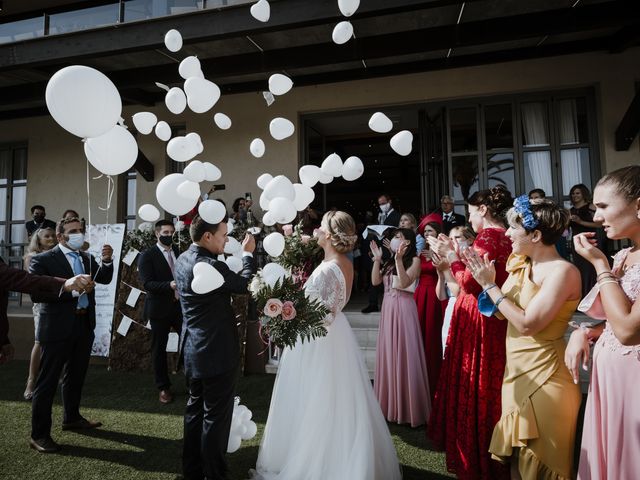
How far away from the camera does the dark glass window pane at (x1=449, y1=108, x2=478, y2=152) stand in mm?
8109

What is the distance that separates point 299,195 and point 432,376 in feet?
7.40

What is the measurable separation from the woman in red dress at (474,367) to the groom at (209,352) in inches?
55.3

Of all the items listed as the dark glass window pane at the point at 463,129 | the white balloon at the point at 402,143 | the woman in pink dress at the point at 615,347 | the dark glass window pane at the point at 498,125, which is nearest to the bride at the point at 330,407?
the white balloon at the point at 402,143

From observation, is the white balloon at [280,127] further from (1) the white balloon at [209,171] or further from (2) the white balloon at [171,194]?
(2) the white balloon at [171,194]

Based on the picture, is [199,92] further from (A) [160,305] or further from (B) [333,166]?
(A) [160,305]

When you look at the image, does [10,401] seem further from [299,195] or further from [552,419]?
[552,419]

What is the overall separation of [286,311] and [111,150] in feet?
5.66

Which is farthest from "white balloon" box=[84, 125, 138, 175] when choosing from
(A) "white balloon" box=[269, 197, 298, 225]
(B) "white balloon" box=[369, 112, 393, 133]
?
(B) "white balloon" box=[369, 112, 393, 133]

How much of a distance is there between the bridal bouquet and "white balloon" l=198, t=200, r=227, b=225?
464 millimetres

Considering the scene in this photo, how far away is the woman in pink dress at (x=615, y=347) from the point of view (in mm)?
1671

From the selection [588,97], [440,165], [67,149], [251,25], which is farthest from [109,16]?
[588,97]

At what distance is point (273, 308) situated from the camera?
2.64m

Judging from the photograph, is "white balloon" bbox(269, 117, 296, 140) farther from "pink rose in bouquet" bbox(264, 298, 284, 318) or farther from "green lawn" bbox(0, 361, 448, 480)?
"green lawn" bbox(0, 361, 448, 480)

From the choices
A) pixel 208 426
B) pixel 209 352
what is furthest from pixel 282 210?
pixel 208 426
